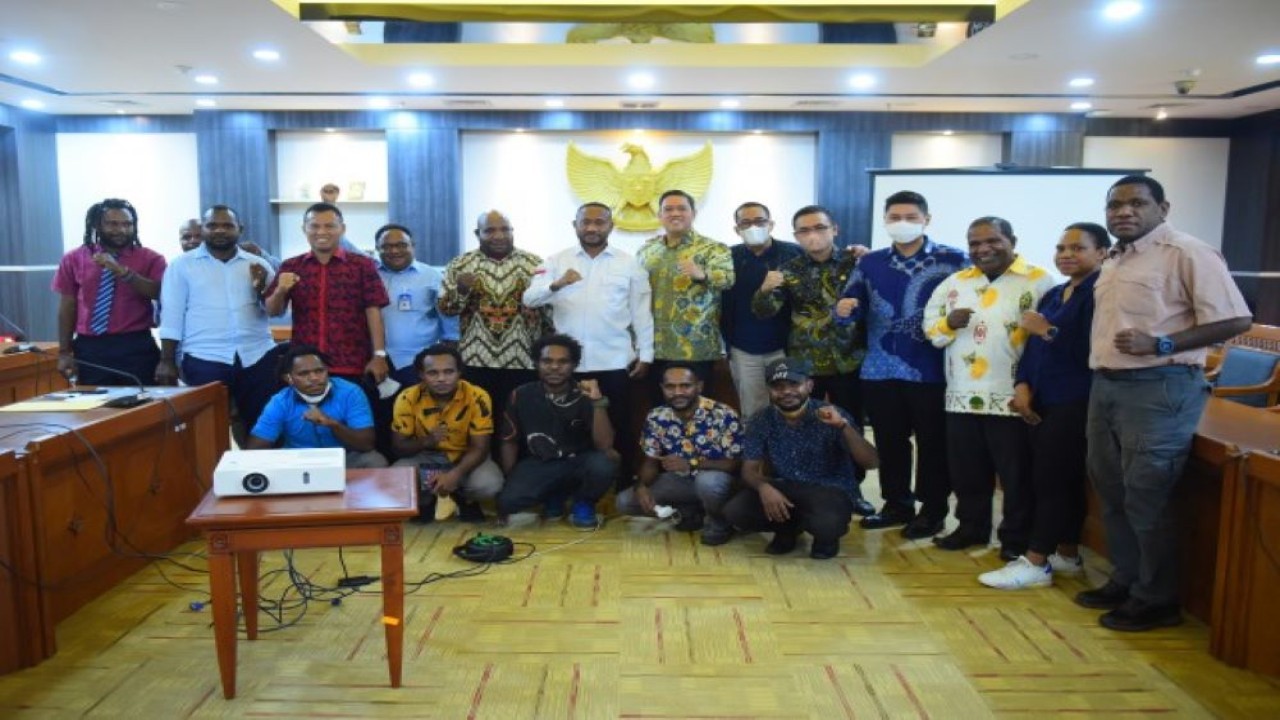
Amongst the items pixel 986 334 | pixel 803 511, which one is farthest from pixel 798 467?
pixel 986 334

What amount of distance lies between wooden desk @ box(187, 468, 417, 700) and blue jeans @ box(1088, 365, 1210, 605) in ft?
6.71

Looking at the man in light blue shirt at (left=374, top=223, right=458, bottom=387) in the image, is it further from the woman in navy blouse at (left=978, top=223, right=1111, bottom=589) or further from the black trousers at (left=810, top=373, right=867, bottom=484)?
the woman in navy blouse at (left=978, top=223, right=1111, bottom=589)

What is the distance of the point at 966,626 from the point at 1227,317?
117cm

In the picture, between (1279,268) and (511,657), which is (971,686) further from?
(1279,268)

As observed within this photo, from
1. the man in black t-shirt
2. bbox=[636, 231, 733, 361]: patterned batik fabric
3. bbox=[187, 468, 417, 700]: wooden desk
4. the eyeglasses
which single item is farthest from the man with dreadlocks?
the eyeglasses

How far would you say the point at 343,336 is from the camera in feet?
13.0

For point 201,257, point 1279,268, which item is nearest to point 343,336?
point 201,257

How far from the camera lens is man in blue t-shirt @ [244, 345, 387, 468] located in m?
3.49

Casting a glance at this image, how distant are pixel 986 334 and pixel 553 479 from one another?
6.03ft

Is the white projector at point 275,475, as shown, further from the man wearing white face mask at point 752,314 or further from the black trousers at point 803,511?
the man wearing white face mask at point 752,314

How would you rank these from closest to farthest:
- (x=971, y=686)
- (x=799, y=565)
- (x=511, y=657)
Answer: (x=971, y=686) < (x=511, y=657) < (x=799, y=565)

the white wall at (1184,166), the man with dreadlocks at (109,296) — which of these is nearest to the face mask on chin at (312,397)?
the man with dreadlocks at (109,296)

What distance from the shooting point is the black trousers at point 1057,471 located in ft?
10.3

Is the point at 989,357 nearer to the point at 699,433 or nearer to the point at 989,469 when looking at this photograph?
the point at 989,469
